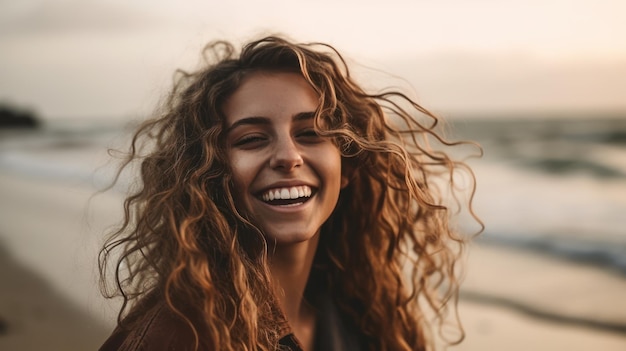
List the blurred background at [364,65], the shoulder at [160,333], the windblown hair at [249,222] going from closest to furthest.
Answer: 1. the shoulder at [160,333]
2. the windblown hair at [249,222]
3. the blurred background at [364,65]

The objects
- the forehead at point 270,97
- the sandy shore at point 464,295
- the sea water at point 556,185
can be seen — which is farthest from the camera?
the sea water at point 556,185

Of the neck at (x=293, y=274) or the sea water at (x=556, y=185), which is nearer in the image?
the neck at (x=293, y=274)

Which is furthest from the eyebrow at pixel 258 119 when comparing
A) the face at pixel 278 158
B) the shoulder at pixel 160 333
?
the shoulder at pixel 160 333

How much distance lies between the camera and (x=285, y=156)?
6.73ft

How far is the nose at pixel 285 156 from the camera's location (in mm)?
2055

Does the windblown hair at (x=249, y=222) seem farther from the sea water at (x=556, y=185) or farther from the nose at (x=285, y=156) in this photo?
the sea water at (x=556, y=185)

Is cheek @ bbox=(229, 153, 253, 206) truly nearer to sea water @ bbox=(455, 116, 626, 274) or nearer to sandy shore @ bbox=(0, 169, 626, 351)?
sandy shore @ bbox=(0, 169, 626, 351)

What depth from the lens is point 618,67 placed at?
613 centimetres

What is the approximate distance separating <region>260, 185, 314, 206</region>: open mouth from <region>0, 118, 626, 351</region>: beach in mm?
1130

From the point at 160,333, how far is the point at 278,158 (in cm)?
65

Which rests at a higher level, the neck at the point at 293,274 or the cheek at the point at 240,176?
the cheek at the point at 240,176

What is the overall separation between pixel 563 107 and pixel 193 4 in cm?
502

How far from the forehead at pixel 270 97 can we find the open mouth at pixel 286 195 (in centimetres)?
25

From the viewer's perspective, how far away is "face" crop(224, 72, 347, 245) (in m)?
2.08
